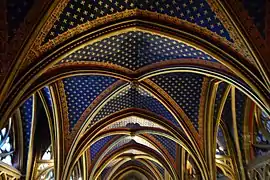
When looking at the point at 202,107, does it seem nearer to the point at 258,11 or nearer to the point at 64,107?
the point at 64,107

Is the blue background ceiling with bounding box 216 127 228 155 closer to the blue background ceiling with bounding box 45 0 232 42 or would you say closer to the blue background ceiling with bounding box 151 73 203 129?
the blue background ceiling with bounding box 151 73 203 129

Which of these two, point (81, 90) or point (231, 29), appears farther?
point (81, 90)

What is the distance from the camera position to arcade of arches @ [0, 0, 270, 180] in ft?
25.4

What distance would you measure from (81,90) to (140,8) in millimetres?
4186

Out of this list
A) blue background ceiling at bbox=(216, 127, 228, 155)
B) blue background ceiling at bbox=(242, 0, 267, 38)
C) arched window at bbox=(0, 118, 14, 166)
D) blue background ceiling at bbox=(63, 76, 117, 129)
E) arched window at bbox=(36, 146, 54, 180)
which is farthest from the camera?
blue background ceiling at bbox=(216, 127, 228, 155)

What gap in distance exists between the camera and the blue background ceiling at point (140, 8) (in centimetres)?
823

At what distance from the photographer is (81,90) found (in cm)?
1179

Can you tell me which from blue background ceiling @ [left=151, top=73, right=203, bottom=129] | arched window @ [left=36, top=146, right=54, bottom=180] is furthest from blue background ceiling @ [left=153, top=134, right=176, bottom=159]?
arched window @ [left=36, top=146, right=54, bottom=180]

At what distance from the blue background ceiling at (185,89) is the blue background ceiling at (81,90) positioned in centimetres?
174

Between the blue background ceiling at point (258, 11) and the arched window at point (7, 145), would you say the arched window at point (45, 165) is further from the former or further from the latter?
the blue background ceiling at point (258, 11)

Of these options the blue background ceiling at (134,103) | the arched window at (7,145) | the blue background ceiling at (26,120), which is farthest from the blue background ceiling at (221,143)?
the arched window at (7,145)

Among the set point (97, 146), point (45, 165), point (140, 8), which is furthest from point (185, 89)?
point (97, 146)

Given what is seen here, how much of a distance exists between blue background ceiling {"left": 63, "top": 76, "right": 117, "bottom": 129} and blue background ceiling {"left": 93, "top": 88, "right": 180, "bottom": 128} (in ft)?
2.99

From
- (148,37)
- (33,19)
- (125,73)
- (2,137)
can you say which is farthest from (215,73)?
(2,137)
